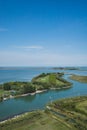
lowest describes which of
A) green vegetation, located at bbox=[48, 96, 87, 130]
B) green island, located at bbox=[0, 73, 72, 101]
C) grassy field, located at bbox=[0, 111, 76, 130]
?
grassy field, located at bbox=[0, 111, 76, 130]

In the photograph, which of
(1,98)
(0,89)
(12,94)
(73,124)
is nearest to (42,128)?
(73,124)

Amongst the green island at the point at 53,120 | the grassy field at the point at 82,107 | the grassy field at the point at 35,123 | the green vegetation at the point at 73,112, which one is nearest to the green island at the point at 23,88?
the green vegetation at the point at 73,112

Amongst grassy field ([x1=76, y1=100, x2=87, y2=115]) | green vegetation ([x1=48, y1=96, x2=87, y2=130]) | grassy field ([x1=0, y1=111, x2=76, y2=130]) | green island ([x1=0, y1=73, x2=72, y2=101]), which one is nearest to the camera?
grassy field ([x1=0, y1=111, x2=76, y2=130])

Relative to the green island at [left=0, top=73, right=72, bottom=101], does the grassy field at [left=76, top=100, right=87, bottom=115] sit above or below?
below

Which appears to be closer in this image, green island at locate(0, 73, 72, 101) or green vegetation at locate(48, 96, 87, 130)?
green vegetation at locate(48, 96, 87, 130)

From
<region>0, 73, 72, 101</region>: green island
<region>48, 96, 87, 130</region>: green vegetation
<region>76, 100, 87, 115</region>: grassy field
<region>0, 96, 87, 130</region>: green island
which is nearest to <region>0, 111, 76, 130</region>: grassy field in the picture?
<region>0, 96, 87, 130</region>: green island

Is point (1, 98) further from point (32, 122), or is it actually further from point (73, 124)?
point (73, 124)

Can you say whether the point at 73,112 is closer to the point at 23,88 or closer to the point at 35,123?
the point at 35,123

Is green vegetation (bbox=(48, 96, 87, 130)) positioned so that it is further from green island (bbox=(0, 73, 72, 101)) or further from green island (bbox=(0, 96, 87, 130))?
green island (bbox=(0, 73, 72, 101))

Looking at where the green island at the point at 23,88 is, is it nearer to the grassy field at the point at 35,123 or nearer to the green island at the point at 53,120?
the green island at the point at 53,120
